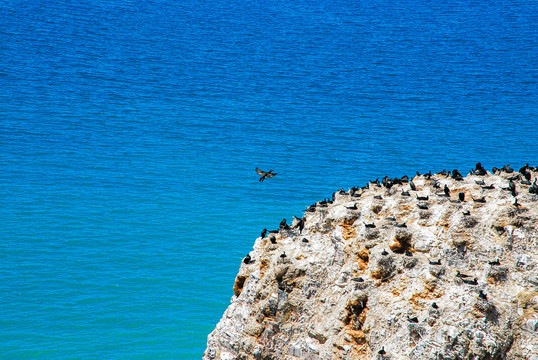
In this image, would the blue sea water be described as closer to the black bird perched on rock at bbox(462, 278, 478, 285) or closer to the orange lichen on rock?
the orange lichen on rock

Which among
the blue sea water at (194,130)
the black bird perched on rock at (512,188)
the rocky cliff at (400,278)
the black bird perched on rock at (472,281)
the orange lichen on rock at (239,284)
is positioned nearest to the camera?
the rocky cliff at (400,278)

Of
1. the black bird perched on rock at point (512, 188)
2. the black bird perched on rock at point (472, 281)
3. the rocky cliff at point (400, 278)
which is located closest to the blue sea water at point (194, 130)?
the rocky cliff at point (400, 278)

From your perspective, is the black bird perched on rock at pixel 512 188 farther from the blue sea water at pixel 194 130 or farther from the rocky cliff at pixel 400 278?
the blue sea water at pixel 194 130

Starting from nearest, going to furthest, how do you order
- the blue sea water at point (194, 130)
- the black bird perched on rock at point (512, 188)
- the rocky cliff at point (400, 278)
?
the rocky cliff at point (400, 278) → the black bird perched on rock at point (512, 188) → the blue sea water at point (194, 130)

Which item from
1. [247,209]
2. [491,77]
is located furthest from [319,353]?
[491,77]

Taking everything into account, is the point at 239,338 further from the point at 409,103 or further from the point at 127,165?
the point at 409,103

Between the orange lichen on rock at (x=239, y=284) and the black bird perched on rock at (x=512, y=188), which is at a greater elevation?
the orange lichen on rock at (x=239, y=284)
